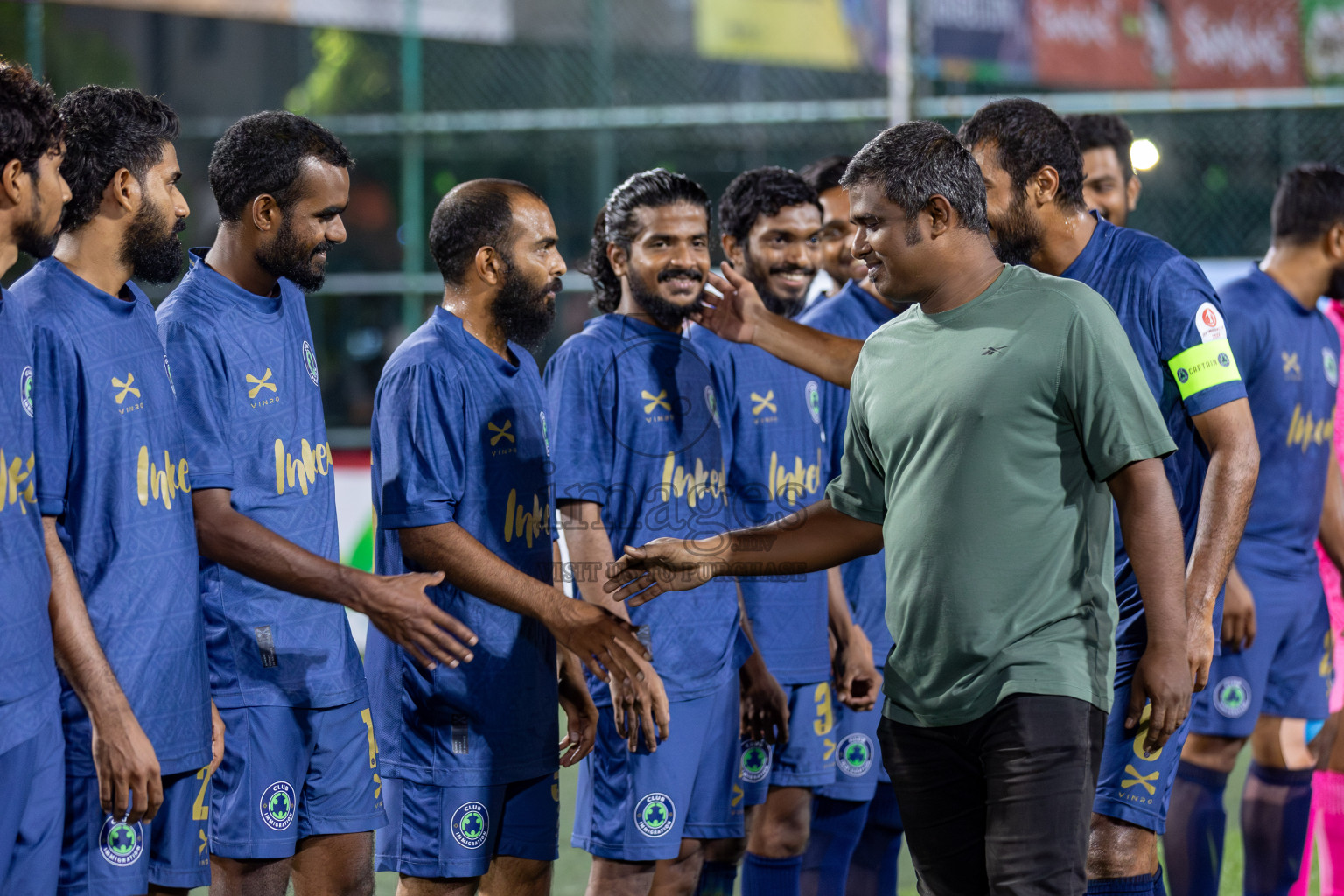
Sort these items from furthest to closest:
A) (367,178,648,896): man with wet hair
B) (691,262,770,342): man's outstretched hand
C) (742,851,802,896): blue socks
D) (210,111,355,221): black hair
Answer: (742,851,802,896): blue socks
(691,262,770,342): man's outstretched hand
(210,111,355,221): black hair
(367,178,648,896): man with wet hair

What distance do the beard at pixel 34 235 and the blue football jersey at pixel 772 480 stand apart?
2.02m

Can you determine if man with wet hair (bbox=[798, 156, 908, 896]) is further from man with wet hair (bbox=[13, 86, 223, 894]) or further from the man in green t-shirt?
man with wet hair (bbox=[13, 86, 223, 894])

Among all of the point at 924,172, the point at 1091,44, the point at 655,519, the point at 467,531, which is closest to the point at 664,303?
the point at 655,519

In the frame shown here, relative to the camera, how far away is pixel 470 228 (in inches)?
137

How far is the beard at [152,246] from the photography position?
9.50 feet

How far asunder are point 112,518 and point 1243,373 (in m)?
3.29

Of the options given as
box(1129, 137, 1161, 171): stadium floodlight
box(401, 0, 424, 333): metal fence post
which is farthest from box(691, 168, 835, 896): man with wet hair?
box(401, 0, 424, 333): metal fence post

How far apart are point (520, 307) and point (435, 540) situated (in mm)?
645

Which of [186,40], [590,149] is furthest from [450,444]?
[186,40]

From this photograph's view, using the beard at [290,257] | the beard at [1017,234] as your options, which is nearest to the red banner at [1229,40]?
the beard at [1017,234]

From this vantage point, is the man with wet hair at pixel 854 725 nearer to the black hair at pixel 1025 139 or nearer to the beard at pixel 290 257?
Result: the black hair at pixel 1025 139

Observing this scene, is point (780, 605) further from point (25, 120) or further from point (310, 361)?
point (25, 120)

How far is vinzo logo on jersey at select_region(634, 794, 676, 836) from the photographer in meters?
3.54

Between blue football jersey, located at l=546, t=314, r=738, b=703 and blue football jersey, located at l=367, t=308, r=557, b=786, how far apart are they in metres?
0.28
